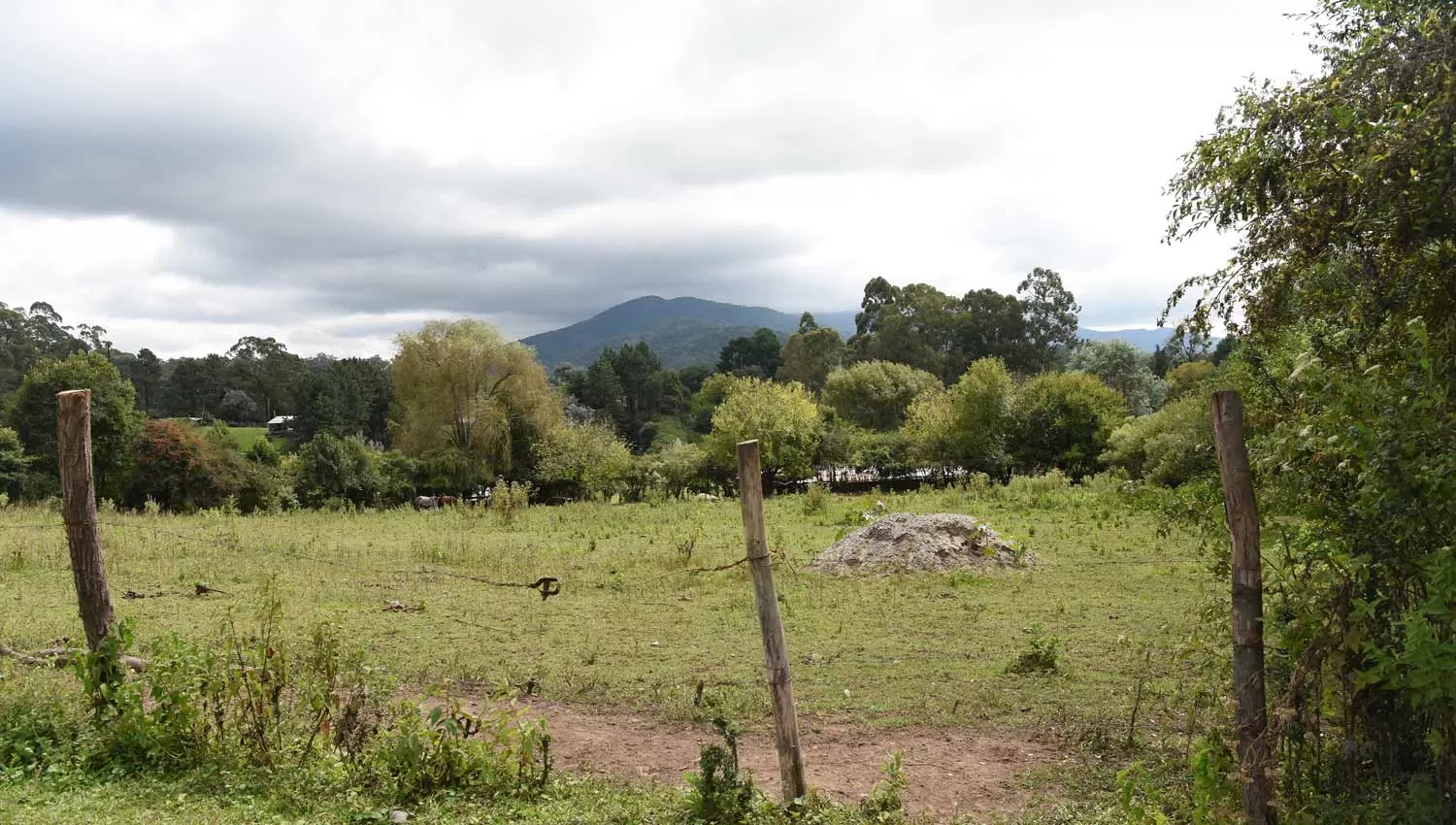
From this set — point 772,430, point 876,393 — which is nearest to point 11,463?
point 772,430

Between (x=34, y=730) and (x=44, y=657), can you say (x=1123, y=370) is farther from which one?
(x=34, y=730)

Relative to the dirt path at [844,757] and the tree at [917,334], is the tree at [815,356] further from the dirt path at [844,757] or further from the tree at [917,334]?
the dirt path at [844,757]

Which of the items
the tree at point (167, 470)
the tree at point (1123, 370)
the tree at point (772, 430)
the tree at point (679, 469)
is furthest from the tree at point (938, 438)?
the tree at point (167, 470)

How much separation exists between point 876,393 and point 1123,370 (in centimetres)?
2429

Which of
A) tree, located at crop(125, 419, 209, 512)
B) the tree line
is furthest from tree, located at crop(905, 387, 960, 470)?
tree, located at crop(125, 419, 209, 512)

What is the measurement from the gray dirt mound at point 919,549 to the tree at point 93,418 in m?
26.3

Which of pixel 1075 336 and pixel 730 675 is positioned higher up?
pixel 1075 336

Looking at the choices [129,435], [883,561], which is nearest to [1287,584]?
[883,561]

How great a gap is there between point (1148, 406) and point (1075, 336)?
2061 centimetres

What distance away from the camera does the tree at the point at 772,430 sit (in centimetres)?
3512

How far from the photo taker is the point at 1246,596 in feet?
13.2

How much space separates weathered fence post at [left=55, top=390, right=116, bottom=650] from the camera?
19.7 feet

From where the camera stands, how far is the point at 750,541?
16.2 ft

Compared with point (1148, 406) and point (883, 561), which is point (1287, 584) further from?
point (1148, 406)
